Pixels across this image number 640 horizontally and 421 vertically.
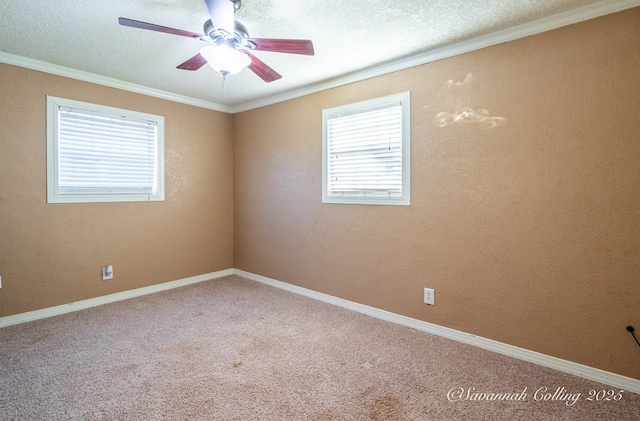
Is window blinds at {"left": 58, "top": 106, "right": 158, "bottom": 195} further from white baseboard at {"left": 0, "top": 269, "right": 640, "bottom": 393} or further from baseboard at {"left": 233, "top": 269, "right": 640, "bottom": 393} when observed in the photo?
baseboard at {"left": 233, "top": 269, "right": 640, "bottom": 393}

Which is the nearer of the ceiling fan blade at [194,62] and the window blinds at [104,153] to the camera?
the ceiling fan blade at [194,62]

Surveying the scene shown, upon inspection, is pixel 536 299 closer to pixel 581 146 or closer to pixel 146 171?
pixel 581 146

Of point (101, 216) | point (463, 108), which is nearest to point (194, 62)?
point (463, 108)

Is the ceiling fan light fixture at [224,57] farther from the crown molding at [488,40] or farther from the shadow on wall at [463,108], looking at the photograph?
the shadow on wall at [463,108]

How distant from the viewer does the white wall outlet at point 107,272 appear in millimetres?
3516

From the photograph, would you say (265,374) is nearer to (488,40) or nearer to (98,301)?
(98,301)

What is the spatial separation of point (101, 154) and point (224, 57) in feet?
7.76

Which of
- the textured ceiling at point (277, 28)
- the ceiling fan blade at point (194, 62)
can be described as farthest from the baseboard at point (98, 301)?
the ceiling fan blade at point (194, 62)

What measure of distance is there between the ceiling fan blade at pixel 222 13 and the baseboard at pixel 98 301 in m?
3.12

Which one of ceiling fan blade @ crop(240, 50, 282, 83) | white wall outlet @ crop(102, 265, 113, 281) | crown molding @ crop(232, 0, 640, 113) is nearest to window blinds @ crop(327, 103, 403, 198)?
crown molding @ crop(232, 0, 640, 113)

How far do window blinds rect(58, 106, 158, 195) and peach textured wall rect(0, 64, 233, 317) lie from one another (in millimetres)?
152

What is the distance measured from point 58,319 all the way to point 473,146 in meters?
4.00

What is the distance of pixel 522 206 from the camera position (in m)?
2.36

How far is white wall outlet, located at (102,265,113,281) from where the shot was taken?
3.52 m
